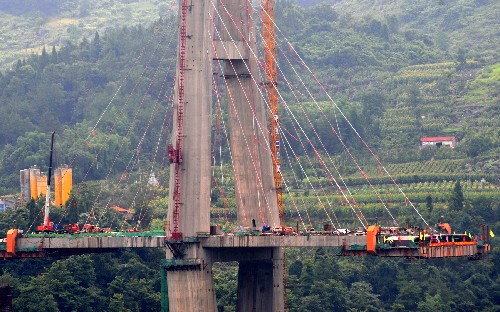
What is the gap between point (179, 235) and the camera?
82750mm

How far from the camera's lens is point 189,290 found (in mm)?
82750

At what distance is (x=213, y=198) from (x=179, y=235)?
42.9m

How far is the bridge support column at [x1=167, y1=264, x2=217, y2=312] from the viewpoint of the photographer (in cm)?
8269

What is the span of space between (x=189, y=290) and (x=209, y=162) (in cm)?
675

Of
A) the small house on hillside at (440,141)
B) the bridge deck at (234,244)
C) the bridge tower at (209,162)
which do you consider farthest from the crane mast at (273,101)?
the small house on hillside at (440,141)

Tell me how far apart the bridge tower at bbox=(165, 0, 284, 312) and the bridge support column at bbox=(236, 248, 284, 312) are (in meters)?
0.05

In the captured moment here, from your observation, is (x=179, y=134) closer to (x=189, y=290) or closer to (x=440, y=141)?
(x=189, y=290)

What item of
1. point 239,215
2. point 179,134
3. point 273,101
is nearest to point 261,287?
point 239,215

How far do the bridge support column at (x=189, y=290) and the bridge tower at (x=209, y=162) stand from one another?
0.08ft

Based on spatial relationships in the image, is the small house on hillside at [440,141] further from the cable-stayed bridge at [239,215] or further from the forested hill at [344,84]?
the cable-stayed bridge at [239,215]

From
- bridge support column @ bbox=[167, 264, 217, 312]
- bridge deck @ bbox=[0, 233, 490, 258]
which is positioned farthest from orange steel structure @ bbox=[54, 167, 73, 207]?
bridge support column @ bbox=[167, 264, 217, 312]

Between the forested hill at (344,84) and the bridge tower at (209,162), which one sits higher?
the forested hill at (344,84)

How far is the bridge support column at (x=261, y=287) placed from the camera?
88.9 metres

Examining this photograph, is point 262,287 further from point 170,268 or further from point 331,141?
point 331,141
